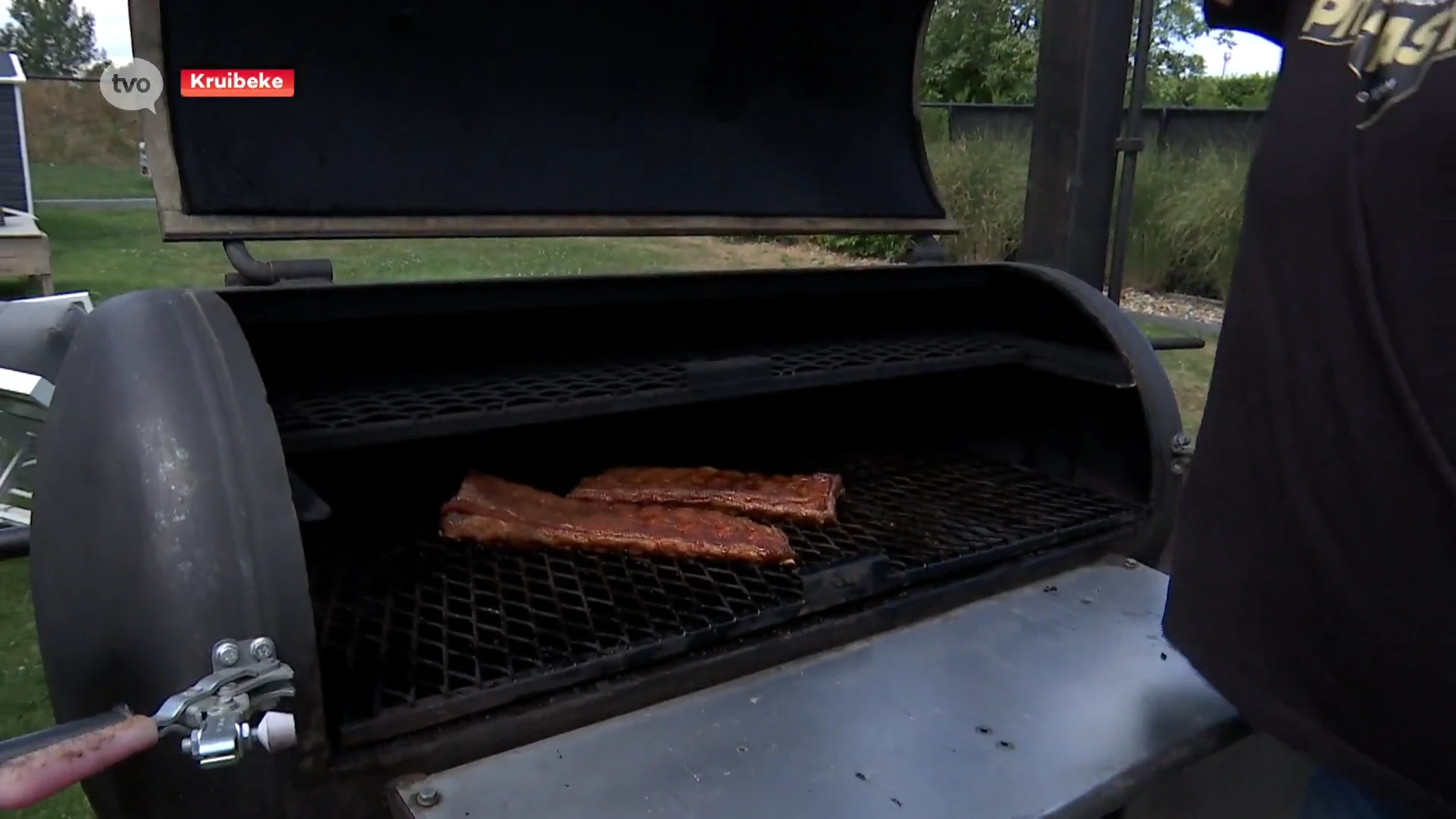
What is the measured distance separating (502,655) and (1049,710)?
2.61 feet

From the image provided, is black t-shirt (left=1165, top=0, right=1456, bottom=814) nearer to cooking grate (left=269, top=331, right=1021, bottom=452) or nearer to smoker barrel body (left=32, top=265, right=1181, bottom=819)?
smoker barrel body (left=32, top=265, right=1181, bottom=819)

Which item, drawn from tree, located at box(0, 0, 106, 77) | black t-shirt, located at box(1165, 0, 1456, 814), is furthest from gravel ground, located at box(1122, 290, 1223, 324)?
tree, located at box(0, 0, 106, 77)

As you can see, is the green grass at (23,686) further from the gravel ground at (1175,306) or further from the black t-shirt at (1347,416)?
the gravel ground at (1175,306)

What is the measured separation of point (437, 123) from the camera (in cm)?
189

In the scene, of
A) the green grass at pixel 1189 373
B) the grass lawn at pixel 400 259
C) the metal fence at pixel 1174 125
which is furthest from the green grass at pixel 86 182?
the green grass at pixel 1189 373

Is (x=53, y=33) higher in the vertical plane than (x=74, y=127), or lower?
higher

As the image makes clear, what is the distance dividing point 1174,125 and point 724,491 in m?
9.39

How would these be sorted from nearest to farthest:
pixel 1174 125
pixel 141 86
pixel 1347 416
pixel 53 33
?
pixel 1347 416 < pixel 141 86 < pixel 1174 125 < pixel 53 33

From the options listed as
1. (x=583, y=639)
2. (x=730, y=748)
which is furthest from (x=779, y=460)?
(x=730, y=748)

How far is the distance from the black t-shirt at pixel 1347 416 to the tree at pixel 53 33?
127ft

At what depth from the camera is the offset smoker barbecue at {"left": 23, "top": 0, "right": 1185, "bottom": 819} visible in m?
1.09

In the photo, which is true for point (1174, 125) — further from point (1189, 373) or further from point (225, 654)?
point (225, 654)

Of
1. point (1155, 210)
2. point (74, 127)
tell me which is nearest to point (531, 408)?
point (1155, 210)

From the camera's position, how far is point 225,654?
1.00m
